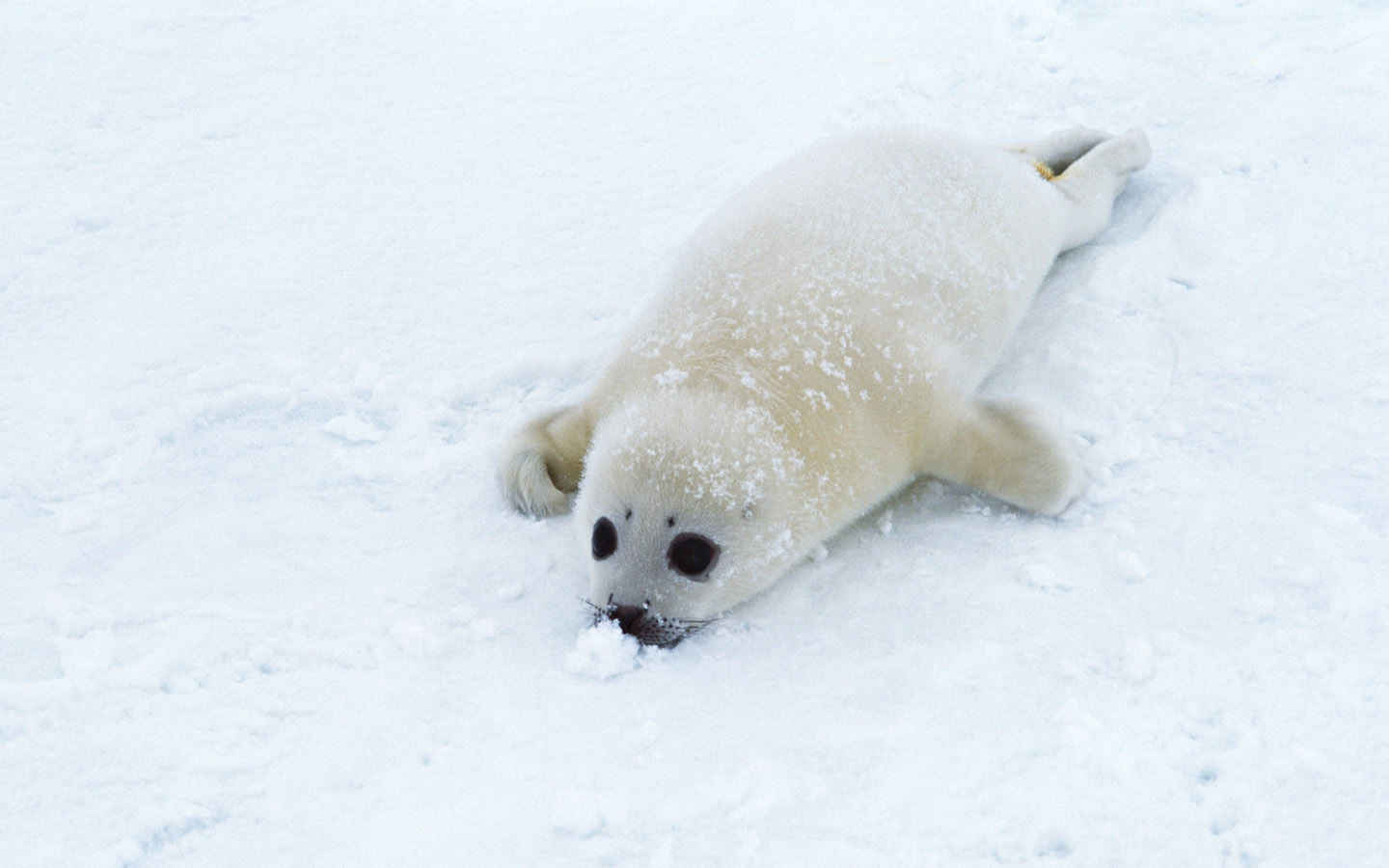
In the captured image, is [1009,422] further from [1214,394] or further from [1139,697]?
[1139,697]

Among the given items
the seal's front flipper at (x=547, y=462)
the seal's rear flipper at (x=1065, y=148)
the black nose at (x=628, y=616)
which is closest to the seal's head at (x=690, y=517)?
the black nose at (x=628, y=616)

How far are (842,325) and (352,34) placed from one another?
322cm

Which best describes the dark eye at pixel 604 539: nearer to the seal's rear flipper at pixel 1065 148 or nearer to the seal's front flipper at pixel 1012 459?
the seal's front flipper at pixel 1012 459

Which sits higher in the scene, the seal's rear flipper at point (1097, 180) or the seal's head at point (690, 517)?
the seal's rear flipper at point (1097, 180)

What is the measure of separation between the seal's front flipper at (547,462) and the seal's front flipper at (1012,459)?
36.1 inches

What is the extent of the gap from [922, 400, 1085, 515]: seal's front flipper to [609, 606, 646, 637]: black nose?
2.88ft

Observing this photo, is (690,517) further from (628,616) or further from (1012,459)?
(1012,459)

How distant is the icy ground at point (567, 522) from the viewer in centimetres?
187

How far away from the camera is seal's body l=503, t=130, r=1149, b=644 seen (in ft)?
7.89

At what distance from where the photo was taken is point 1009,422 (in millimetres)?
2773

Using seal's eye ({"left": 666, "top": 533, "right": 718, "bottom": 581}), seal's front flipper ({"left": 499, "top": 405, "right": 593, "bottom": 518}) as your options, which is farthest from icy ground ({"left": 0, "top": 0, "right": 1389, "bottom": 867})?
seal's eye ({"left": 666, "top": 533, "right": 718, "bottom": 581})

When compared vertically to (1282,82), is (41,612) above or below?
below

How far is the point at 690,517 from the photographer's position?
7.83 feet

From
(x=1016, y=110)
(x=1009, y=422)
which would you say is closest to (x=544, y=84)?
(x=1016, y=110)
